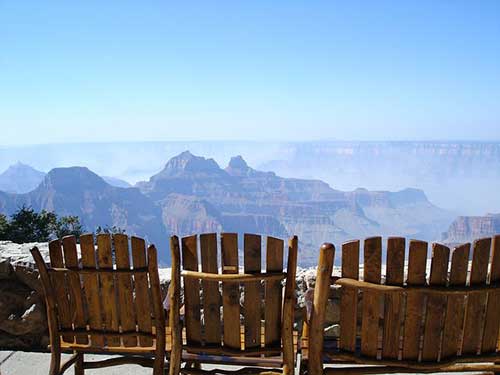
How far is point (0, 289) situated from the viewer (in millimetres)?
3383

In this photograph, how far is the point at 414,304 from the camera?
1.92 meters

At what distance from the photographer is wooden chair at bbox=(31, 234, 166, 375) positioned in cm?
210

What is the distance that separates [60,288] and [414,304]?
1.76m

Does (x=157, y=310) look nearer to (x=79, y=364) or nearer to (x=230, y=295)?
(x=230, y=295)

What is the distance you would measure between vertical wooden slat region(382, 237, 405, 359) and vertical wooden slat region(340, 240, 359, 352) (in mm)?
139

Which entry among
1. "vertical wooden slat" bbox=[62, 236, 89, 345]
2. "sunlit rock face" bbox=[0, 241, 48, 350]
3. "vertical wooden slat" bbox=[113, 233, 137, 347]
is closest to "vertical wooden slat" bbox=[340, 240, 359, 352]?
"vertical wooden slat" bbox=[113, 233, 137, 347]

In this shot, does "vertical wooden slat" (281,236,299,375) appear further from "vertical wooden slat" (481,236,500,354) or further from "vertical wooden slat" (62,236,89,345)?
"vertical wooden slat" (62,236,89,345)

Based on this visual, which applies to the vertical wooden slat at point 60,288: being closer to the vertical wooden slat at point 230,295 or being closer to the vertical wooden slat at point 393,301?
the vertical wooden slat at point 230,295

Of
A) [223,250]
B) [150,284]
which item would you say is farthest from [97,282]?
[223,250]

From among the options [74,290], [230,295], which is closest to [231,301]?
[230,295]

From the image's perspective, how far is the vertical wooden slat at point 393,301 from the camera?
6.00 ft

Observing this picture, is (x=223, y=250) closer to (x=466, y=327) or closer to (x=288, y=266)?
(x=288, y=266)

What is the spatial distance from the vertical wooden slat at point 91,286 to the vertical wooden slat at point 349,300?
1.22 meters

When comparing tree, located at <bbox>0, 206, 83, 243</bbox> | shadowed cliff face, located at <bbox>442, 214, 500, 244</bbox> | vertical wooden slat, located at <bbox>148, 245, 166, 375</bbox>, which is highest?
vertical wooden slat, located at <bbox>148, 245, 166, 375</bbox>
